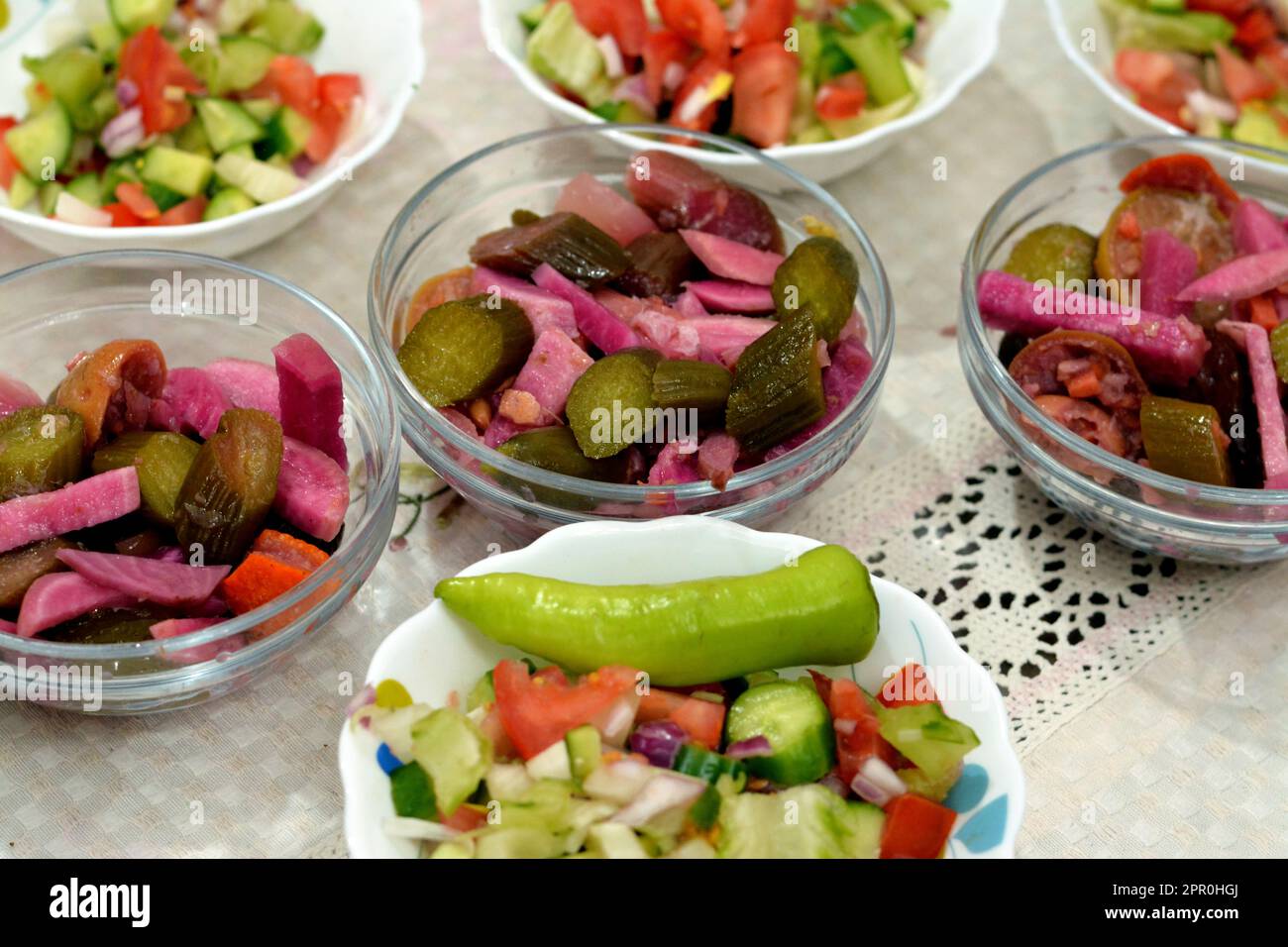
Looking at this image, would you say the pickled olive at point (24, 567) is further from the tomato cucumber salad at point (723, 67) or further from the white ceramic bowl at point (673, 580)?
the tomato cucumber salad at point (723, 67)

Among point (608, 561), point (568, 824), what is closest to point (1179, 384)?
point (608, 561)

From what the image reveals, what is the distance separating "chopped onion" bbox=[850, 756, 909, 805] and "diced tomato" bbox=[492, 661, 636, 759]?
0.30m

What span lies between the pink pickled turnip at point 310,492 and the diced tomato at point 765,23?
50.2 inches

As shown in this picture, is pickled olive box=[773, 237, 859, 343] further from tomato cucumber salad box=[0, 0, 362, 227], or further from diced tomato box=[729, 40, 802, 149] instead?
tomato cucumber salad box=[0, 0, 362, 227]

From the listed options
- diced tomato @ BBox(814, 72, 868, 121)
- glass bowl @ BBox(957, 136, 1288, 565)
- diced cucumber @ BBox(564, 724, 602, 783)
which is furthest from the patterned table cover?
diced cucumber @ BBox(564, 724, 602, 783)

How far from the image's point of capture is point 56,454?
177 cm

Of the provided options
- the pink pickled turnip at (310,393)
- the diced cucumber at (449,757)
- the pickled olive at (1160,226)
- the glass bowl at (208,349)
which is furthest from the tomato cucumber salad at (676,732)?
the pickled olive at (1160,226)

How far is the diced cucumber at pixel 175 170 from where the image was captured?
2396mm

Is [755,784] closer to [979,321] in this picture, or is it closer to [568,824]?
[568,824]

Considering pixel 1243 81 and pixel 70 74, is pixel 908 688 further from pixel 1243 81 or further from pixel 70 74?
pixel 70 74

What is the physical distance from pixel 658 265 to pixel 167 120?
39.9 inches

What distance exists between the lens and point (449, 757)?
153 centimetres

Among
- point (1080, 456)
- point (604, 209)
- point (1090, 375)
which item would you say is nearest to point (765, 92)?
point (604, 209)

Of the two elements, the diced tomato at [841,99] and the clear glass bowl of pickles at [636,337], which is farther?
the diced tomato at [841,99]
